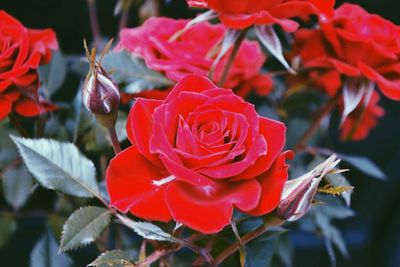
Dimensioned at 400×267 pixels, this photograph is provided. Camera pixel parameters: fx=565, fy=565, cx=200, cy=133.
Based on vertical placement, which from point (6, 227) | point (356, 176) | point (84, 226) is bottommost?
point (356, 176)

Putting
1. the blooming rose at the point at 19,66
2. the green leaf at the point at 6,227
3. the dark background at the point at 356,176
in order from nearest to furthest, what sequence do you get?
1. the blooming rose at the point at 19,66
2. the green leaf at the point at 6,227
3. the dark background at the point at 356,176

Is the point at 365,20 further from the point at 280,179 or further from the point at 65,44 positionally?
Result: the point at 65,44

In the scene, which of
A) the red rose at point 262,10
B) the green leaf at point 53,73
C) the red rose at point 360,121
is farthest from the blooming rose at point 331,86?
the green leaf at point 53,73

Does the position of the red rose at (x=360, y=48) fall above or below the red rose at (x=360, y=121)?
above

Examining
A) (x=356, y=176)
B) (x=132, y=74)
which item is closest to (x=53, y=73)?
(x=132, y=74)

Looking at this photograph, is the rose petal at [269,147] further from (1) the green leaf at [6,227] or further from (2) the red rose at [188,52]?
(1) the green leaf at [6,227]

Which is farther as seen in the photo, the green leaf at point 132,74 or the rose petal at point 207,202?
the green leaf at point 132,74

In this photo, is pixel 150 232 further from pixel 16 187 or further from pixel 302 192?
pixel 16 187
